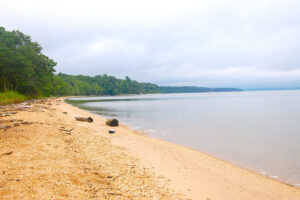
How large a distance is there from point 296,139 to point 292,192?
36.5ft

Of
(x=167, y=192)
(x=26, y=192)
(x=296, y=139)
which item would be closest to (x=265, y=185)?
(x=167, y=192)

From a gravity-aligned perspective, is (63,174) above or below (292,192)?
above

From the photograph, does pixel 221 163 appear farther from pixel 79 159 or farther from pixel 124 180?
pixel 79 159

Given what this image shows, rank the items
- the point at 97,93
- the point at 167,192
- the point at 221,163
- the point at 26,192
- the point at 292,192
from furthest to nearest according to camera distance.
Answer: the point at 97,93 → the point at 221,163 → the point at 292,192 → the point at 167,192 → the point at 26,192

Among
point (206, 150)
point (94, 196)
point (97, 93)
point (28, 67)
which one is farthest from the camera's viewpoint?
point (97, 93)

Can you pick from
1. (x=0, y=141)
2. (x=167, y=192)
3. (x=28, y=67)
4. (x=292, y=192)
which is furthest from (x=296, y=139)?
(x=28, y=67)

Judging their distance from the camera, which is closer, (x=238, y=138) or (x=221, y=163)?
(x=221, y=163)

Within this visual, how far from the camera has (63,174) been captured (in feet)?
17.8

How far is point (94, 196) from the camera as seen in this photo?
176 inches

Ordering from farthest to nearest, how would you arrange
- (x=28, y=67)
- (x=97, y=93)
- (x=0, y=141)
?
(x=97, y=93)
(x=28, y=67)
(x=0, y=141)

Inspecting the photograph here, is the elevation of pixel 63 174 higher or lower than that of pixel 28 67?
lower

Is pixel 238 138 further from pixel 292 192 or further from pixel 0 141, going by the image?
pixel 0 141

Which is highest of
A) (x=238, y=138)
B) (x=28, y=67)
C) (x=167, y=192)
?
(x=28, y=67)

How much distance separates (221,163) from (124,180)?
6.06 m
